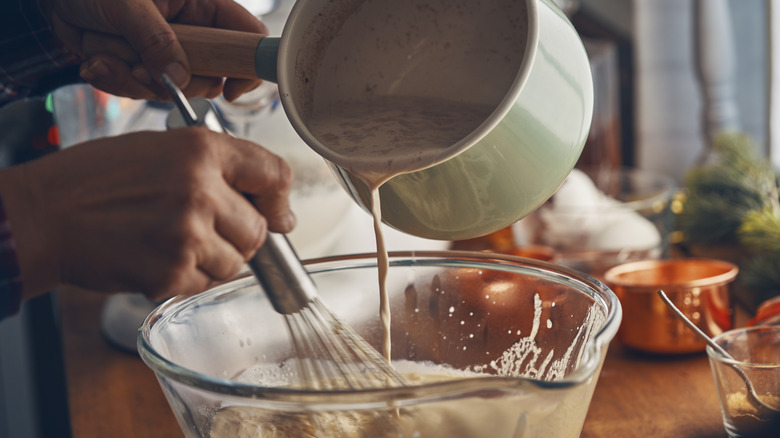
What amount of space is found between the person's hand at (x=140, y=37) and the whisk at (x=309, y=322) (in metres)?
0.03

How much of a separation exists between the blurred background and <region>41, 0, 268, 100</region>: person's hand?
11 centimetres

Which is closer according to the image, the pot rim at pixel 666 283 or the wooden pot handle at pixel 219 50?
the wooden pot handle at pixel 219 50

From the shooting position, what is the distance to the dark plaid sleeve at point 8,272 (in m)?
0.37

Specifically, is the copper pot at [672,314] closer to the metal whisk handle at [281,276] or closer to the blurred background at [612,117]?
the blurred background at [612,117]

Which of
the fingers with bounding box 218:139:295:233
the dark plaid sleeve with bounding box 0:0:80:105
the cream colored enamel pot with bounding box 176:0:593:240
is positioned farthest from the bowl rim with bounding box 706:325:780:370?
the dark plaid sleeve with bounding box 0:0:80:105

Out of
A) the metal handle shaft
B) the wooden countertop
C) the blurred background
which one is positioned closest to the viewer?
the metal handle shaft

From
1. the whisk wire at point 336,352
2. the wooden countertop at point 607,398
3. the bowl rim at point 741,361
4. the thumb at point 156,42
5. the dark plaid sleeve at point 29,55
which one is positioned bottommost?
the wooden countertop at point 607,398

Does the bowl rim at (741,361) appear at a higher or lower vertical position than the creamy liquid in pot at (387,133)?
lower

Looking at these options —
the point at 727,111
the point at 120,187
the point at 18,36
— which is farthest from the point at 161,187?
the point at 727,111

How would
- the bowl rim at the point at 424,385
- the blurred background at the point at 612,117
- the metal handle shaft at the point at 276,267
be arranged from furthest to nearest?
the blurred background at the point at 612,117
the metal handle shaft at the point at 276,267
the bowl rim at the point at 424,385

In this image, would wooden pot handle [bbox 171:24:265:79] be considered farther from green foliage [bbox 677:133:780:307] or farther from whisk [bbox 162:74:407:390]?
green foliage [bbox 677:133:780:307]

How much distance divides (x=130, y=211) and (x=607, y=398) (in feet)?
1.33

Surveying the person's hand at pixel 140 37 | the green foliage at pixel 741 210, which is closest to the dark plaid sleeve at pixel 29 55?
the person's hand at pixel 140 37

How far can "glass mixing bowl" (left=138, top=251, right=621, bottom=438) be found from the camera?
334 millimetres
